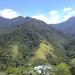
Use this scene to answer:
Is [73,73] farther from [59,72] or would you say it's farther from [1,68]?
[1,68]

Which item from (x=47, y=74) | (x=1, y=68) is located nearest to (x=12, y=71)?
(x=47, y=74)

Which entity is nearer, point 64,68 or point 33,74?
point 64,68

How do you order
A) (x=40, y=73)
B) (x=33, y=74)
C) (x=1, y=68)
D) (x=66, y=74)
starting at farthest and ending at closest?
(x=1, y=68), (x=40, y=73), (x=33, y=74), (x=66, y=74)

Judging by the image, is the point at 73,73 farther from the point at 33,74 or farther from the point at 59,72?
the point at 33,74

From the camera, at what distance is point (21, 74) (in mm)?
104062

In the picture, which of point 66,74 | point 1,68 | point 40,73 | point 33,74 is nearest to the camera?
point 66,74

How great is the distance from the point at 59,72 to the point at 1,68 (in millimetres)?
102987

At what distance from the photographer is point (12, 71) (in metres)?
116

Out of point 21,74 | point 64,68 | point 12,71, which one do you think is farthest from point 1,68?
point 64,68

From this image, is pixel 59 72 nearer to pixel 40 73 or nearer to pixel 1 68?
pixel 40 73

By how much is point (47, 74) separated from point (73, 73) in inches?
549

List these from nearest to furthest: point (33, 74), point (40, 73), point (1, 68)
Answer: point (33, 74) < point (40, 73) < point (1, 68)

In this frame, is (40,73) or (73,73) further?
(40,73)

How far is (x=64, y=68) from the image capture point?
94250 millimetres
